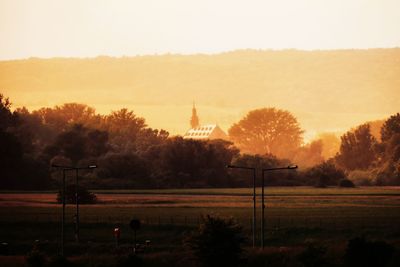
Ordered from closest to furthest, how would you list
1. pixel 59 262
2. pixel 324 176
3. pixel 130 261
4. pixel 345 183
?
1. pixel 59 262
2. pixel 130 261
3. pixel 345 183
4. pixel 324 176

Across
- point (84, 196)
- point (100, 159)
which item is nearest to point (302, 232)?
point (84, 196)

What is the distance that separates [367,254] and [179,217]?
1440 inches

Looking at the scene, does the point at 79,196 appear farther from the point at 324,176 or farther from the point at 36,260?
the point at 324,176

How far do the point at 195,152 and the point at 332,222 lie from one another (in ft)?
271

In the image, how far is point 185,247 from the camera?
279 ft

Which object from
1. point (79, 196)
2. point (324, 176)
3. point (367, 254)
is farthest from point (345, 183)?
point (367, 254)

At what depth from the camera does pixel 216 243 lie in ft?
261

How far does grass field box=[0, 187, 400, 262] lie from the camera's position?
94875 millimetres

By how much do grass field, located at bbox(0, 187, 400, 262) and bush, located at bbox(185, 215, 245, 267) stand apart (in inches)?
318

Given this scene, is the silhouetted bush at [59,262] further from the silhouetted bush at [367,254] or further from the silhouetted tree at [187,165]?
the silhouetted tree at [187,165]

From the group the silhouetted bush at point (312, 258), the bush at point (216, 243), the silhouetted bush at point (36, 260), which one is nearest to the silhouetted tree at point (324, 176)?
the bush at point (216, 243)

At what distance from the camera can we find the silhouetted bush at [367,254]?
7694 centimetres

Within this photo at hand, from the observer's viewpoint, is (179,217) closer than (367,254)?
No

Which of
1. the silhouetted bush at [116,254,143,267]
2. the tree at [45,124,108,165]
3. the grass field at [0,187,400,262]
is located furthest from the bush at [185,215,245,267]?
the tree at [45,124,108,165]
